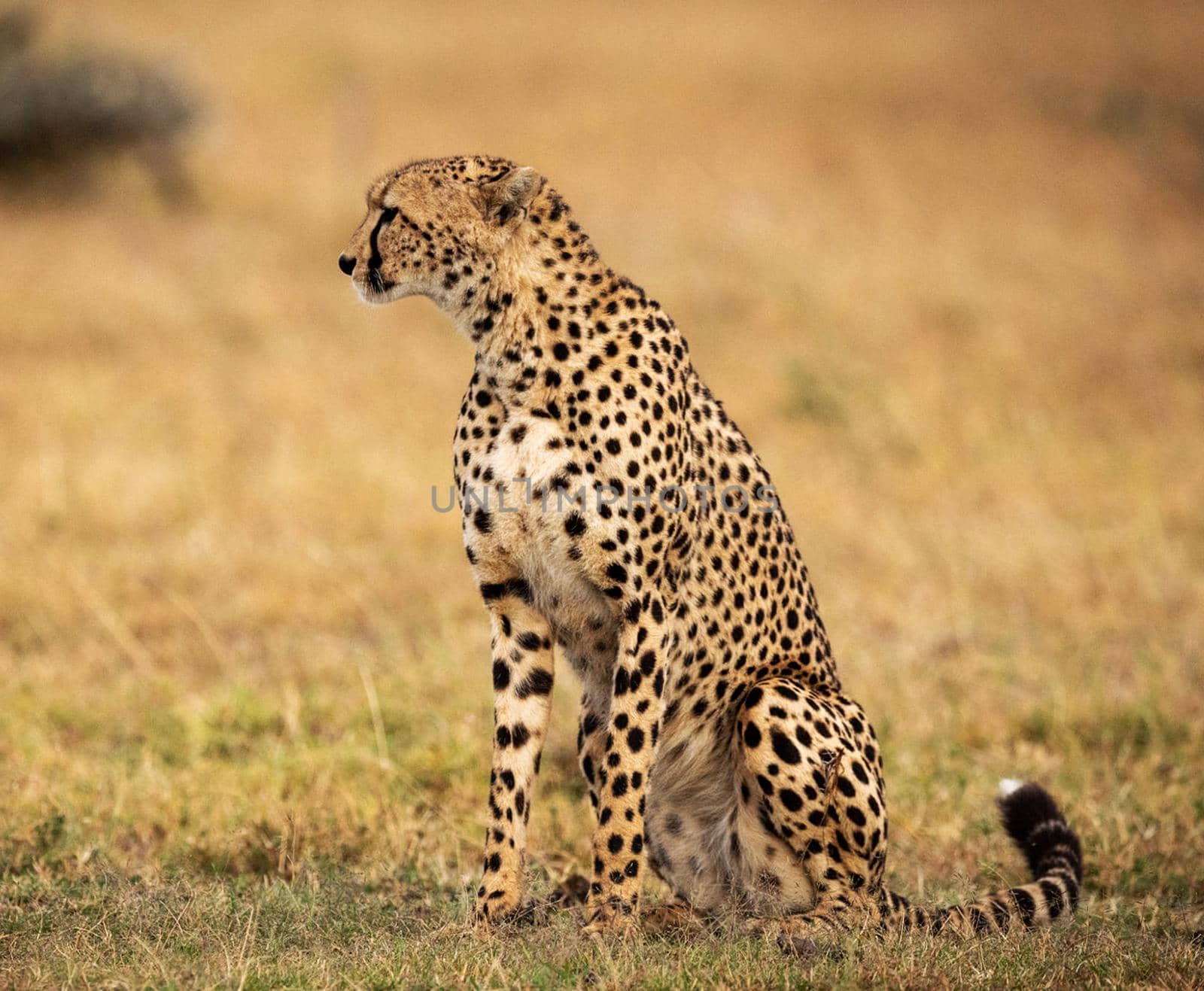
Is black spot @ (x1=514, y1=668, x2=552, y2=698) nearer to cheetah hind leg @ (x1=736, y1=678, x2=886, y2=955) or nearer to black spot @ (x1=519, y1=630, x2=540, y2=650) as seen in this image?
black spot @ (x1=519, y1=630, x2=540, y2=650)

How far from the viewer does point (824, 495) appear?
22.7 ft

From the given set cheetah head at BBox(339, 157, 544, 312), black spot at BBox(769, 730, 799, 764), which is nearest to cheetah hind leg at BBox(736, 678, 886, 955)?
black spot at BBox(769, 730, 799, 764)

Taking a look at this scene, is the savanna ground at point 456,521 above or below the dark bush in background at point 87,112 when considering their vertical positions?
below

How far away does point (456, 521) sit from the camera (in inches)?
253

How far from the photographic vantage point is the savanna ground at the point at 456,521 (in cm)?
320

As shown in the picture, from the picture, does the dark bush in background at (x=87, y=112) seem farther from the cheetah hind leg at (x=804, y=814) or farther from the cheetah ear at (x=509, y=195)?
the cheetah hind leg at (x=804, y=814)

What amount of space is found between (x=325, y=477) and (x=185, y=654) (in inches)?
72.5

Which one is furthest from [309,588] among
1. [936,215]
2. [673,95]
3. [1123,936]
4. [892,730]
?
[673,95]

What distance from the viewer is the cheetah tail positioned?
289 centimetres

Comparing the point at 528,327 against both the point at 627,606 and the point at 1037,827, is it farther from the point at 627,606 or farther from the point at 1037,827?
the point at 1037,827

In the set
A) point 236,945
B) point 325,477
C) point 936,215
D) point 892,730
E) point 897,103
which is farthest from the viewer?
point 897,103

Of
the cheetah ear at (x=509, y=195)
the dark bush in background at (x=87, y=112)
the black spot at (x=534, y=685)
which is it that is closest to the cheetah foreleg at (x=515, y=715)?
the black spot at (x=534, y=685)

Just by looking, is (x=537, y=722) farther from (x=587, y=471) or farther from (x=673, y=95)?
(x=673, y=95)

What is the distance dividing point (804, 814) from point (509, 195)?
1284 mm
